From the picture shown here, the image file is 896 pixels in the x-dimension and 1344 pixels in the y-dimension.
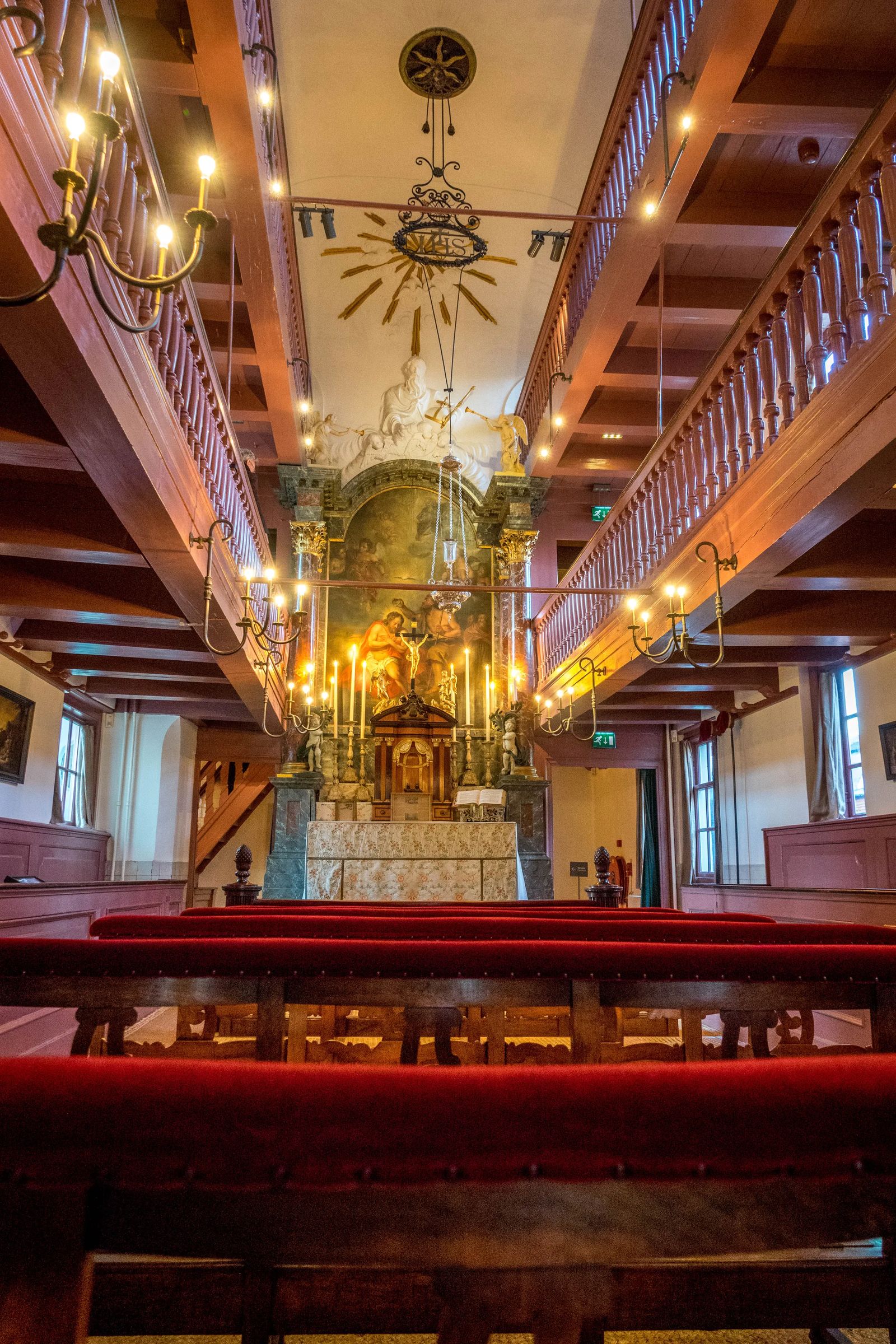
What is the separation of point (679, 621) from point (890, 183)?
3.49m

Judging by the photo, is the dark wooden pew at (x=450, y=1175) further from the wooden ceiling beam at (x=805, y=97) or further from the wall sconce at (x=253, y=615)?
the wooden ceiling beam at (x=805, y=97)

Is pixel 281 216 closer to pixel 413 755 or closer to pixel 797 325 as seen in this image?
pixel 797 325

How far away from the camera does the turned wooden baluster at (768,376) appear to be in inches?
211

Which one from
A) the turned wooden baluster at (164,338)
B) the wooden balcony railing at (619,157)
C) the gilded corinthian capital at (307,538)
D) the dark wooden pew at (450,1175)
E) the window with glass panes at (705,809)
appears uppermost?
the wooden balcony railing at (619,157)

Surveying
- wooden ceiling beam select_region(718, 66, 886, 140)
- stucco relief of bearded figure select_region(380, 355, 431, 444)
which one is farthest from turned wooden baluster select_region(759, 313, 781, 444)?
stucco relief of bearded figure select_region(380, 355, 431, 444)

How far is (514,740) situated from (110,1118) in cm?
1165

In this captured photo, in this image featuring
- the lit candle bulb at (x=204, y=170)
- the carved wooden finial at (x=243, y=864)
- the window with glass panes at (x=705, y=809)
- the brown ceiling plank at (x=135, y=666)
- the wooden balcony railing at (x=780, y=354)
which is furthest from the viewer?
the window with glass panes at (x=705, y=809)

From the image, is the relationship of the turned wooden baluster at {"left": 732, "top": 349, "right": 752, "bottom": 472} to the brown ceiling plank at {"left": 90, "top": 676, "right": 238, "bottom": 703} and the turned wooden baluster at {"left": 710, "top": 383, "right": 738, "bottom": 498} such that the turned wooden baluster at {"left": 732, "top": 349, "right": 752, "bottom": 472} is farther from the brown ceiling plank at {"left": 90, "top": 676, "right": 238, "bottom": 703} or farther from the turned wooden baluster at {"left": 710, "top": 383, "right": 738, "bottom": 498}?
the brown ceiling plank at {"left": 90, "top": 676, "right": 238, "bottom": 703}

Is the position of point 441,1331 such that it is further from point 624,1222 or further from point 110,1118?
point 110,1118

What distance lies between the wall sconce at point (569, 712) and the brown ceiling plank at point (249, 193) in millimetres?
4876

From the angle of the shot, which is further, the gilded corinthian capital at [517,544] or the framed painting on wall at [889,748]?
the gilded corinthian capital at [517,544]

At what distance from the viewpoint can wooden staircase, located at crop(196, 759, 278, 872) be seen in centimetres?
1501

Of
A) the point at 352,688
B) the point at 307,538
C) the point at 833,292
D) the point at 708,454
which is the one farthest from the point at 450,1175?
the point at 307,538

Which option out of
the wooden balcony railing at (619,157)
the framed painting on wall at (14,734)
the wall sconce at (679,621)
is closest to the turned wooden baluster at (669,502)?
the wall sconce at (679,621)
